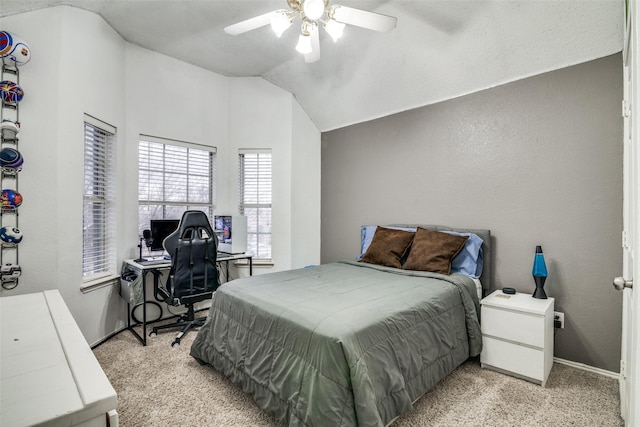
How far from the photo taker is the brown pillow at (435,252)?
2672 millimetres

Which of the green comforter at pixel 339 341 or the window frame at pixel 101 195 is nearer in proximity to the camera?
the green comforter at pixel 339 341

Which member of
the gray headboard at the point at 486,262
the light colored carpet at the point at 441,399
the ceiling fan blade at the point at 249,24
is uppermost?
the ceiling fan blade at the point at 249,24

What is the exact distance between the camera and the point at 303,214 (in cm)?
425

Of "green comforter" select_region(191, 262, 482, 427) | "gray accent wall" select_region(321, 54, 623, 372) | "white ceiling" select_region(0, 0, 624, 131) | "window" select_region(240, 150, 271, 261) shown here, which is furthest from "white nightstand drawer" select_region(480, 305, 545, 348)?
"window" select_region(240, 150, 271, 261)

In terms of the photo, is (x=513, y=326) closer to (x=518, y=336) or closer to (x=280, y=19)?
(x=518, y=336)

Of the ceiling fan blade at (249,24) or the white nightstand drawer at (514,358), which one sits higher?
the ceiling fan blade at (249,24)

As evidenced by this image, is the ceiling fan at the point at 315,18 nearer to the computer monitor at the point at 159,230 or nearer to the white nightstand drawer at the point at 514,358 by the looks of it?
the computer monitor at the point at 159,230

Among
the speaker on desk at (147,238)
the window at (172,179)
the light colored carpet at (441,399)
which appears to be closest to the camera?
the light colored carpet at (441,399)

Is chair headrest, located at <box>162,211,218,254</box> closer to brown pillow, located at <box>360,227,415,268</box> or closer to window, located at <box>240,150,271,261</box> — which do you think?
window, located at <box>240,150,271,261</box>

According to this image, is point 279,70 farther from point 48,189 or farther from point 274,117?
point 48,189

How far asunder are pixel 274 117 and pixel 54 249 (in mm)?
2740

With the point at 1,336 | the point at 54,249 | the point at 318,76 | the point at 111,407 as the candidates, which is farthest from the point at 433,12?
the point at 54,249

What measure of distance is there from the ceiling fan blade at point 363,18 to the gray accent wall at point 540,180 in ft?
4.53

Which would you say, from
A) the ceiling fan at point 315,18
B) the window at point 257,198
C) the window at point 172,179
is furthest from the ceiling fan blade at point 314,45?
the window at point 172,179
